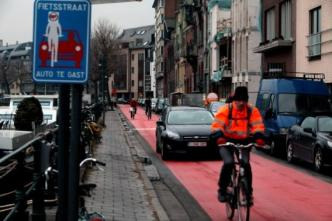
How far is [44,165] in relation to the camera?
266 inches

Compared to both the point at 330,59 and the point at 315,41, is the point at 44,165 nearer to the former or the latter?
the point at 330,59

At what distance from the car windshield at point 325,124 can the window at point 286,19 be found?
66.0 ft

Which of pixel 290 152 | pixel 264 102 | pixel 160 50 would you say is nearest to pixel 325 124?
pixel 290 152

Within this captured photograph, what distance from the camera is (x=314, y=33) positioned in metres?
33.6

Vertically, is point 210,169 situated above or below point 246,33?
below

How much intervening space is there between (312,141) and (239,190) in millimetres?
8928

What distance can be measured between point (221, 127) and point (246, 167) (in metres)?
0.63

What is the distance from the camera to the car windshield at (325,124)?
1781 cm

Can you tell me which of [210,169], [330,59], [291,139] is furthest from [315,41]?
[210,169]

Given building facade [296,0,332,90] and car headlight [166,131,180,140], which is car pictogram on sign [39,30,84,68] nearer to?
car headlight [166,131,180,140]

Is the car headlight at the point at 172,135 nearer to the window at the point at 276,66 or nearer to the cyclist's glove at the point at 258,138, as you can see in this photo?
the cyclist's glove at the point at 258,138

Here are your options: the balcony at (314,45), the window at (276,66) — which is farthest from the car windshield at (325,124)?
the window at (276,66)

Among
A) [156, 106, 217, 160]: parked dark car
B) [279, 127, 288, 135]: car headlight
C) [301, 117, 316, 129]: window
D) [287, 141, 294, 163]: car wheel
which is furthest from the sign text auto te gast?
[279, 127, 288, 135]: car headlight

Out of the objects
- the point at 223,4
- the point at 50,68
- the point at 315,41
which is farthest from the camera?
the point at 223,4
